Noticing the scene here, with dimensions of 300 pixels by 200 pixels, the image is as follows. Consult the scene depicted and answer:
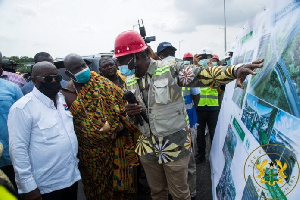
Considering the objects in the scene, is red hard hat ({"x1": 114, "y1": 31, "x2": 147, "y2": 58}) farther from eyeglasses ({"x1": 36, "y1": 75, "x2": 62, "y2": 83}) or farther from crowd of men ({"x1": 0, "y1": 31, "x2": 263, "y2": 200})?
eyeglasses ({"x1": 36, "y1": 75, "x2": 62, "y2": 83})

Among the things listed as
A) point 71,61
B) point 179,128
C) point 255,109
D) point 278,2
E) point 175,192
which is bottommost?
point 175,192

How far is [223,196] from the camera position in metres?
1.82

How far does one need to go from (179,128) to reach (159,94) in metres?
0.35

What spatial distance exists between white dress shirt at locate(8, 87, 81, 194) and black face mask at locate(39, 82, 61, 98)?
0.13ft

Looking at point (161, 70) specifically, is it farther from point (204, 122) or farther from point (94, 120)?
point (204, 122)

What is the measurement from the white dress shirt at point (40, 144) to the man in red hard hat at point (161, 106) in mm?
601

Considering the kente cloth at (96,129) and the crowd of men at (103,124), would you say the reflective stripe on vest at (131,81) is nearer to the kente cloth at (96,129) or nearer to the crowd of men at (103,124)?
the crowd of men at (103,124)

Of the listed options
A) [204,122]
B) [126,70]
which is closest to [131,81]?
[126,70]

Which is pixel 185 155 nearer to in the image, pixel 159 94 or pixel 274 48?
pixel 159 94

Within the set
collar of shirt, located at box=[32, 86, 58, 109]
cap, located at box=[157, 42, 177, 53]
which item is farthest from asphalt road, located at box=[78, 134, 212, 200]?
cap, located at box=[157, 42, 177, 53]

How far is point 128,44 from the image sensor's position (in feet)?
6.29

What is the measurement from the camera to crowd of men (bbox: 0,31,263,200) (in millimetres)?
1670

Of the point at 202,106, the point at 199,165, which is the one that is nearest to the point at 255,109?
the point at 202,106

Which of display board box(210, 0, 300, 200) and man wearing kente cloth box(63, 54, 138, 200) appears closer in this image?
display board box(210, 0, 300, 200)
